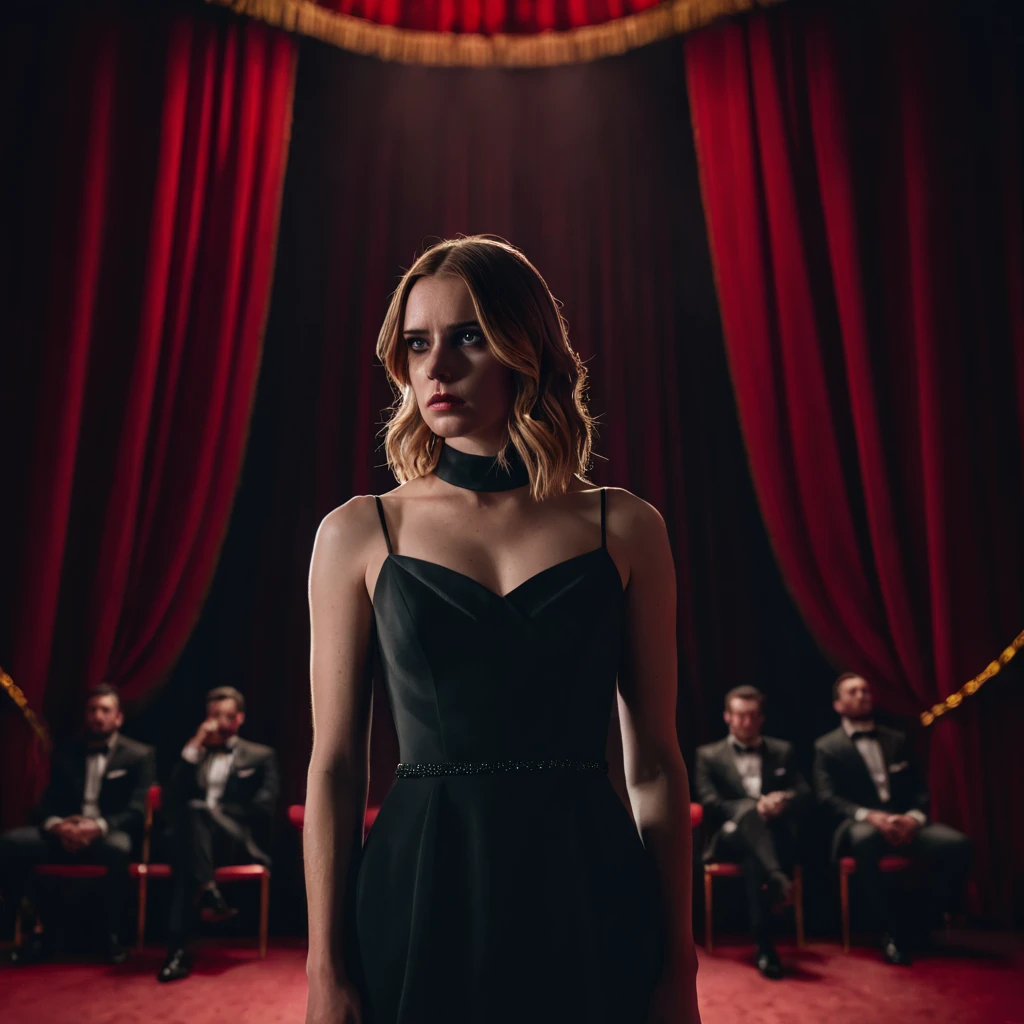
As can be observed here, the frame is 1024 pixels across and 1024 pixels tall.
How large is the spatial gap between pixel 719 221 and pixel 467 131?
148 cm

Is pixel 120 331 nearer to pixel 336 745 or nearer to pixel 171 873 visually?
pixel 171 873

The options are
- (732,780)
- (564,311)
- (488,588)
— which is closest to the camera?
(488,588)

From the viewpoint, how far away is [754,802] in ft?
15.2

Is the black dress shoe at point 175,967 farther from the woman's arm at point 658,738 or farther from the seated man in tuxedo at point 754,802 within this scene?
the woman's arm at point 658,738

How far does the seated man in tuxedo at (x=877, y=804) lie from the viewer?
14.8 ft

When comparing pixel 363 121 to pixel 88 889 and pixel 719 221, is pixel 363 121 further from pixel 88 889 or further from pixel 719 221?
pixel 88 889

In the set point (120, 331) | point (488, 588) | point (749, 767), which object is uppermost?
point (120, 331)

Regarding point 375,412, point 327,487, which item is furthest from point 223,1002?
point 375,412

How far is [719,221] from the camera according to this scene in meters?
5.35

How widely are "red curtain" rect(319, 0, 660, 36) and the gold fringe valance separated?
0.11 ft

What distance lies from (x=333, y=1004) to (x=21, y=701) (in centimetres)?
401

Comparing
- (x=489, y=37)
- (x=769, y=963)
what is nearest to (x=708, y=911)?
(x=769, y=963)

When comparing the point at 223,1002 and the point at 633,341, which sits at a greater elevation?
the point at 633,341

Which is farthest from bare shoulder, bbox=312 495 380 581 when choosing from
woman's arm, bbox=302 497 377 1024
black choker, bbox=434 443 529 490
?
black choker, bbox=434 443 529 490
